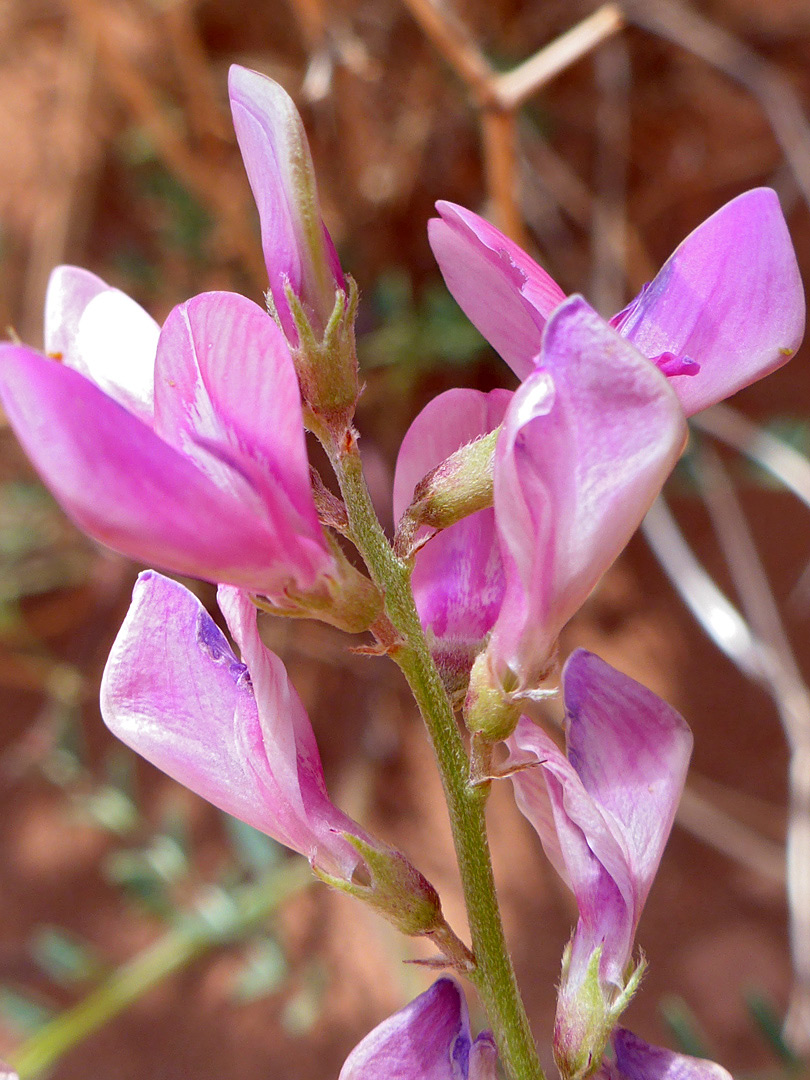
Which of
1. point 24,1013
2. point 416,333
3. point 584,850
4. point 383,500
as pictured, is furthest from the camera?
point 416,333

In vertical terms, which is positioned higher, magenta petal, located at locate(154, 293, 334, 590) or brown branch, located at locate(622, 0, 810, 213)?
magenta petal, located at locate(154, 293, 334, 590)

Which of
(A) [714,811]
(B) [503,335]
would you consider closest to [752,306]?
(B) [503,335]

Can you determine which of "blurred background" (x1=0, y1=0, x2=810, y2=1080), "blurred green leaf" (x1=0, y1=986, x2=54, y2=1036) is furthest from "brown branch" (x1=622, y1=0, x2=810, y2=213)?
"blurred green leaf" (x1=0, y1=986, x2=54, y2=1036)

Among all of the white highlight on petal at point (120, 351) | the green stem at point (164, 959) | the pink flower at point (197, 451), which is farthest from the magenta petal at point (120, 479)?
the green stem at point (164, 959)

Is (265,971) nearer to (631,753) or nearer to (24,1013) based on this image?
(24,1013)

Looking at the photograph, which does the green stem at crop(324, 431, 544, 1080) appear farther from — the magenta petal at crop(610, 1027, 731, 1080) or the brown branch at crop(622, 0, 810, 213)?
the brown branch at crop(622, 0, 810, 213)

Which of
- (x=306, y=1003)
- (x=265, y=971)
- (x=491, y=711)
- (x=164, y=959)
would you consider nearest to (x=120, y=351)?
(x=491, y=711)
